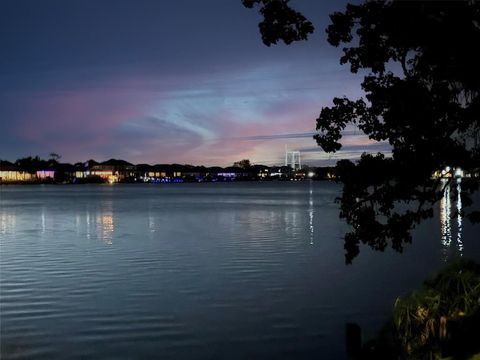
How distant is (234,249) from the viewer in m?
34.6

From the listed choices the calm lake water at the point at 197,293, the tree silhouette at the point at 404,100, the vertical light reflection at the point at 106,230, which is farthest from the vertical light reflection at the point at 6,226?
the tree silhouette at the point at 404,100

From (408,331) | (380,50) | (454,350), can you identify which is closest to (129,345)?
(408,331)

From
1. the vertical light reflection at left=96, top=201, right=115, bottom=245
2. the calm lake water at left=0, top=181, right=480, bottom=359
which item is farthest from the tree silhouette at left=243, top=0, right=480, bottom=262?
the vertical light reflection at left=96, top=201, right=115, bottom=245

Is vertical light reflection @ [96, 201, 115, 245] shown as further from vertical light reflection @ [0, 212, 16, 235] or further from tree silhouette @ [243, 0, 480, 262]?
tree silhouette @ [243, 0, 480, 262]

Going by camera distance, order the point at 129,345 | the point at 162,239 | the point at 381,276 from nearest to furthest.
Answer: the point at 129,345, the point at 381,276, the point at 162,239

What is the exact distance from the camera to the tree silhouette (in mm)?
9734

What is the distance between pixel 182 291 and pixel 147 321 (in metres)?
4.52

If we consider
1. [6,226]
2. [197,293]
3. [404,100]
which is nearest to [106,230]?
[6,226]

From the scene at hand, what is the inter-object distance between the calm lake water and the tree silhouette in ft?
17.1

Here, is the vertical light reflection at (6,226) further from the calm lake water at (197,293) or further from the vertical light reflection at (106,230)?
the vertical light reflection at (106,230)

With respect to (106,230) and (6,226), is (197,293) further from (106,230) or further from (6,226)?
(6,226)

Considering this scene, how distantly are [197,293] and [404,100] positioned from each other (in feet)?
42.5

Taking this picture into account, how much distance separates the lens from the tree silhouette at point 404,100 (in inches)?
383

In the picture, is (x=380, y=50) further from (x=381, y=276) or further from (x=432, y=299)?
(x=381, y=276)
